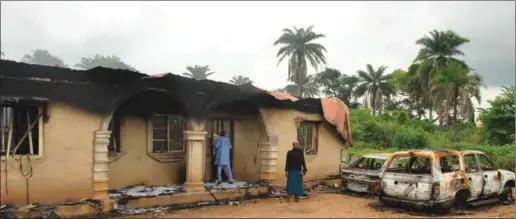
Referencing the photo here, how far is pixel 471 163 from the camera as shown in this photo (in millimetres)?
10672

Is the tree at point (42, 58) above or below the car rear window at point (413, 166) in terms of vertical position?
above

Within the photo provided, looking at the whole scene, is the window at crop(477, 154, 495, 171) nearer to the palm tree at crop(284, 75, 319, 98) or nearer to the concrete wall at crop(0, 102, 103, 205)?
the concrete wall at crop(0, 102, 103, 205)

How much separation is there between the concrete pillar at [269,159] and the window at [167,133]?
7.80 feet

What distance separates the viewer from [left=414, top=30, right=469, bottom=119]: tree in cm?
3769

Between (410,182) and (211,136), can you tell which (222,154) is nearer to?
(211,136)

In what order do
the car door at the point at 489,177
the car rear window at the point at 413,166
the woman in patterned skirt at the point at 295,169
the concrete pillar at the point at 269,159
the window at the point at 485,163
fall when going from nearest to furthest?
the car rear window at the point at 413,166, the car door at the point at 489,177, the window at the point at 485,163, the woman in patterned skirt at the point at 295,169, the concrete pillar at the point at 269,159

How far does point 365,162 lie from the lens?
42.1ft

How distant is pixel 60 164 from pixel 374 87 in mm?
42068

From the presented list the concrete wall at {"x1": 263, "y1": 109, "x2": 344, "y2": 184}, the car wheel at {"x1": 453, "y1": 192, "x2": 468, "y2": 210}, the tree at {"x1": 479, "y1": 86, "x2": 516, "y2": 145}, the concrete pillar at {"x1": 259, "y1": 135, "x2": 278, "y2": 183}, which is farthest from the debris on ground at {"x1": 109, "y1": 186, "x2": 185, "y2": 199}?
the tree at {"x1": 479, "y1": 86, "x2": 516, "y2": 145}

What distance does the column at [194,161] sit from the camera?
35.4ft

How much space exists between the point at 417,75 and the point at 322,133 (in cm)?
2806

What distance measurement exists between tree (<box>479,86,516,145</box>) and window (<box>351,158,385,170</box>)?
65.4ft

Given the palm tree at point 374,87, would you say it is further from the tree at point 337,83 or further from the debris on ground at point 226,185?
the debris on ground at point 226,185

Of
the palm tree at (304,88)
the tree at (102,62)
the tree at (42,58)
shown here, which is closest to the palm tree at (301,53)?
the palm tree at (304,88)
